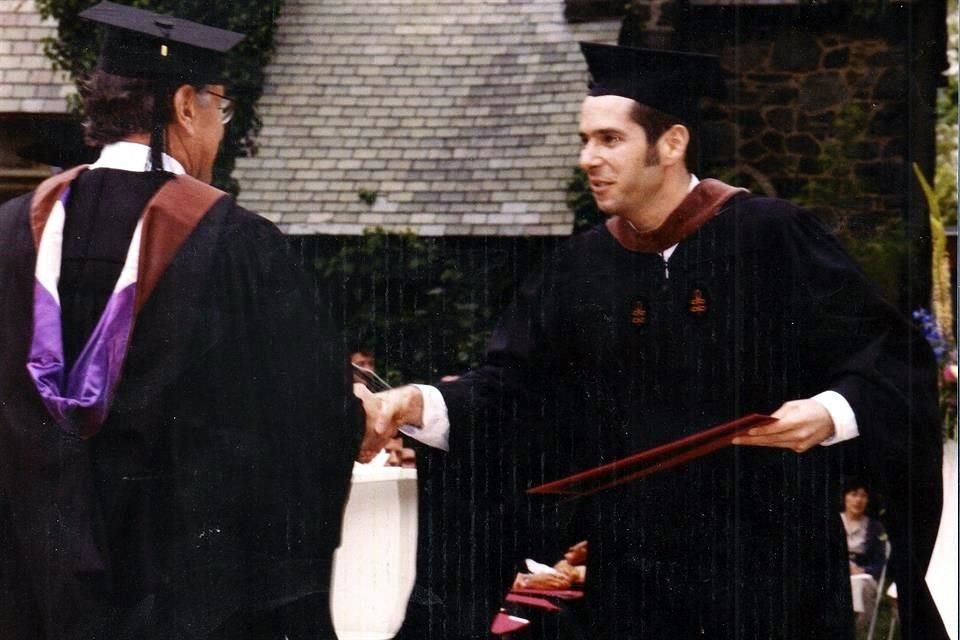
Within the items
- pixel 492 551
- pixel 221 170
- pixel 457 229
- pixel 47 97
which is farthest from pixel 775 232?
pixel 47 97

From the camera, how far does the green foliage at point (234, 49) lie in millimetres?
4051

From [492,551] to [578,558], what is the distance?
0.28 m

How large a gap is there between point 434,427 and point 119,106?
138 centimetres

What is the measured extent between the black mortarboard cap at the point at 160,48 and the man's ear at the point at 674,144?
141cm

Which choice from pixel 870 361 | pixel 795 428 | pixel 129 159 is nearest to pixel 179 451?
pixel 129 159

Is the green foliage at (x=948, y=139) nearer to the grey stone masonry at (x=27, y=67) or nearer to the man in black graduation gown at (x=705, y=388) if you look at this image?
the man in black graduation gown at (x=705, y=388)

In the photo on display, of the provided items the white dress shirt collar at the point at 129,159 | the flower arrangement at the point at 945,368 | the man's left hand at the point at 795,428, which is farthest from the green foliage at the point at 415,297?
the flower arrangement at the point at 945,368

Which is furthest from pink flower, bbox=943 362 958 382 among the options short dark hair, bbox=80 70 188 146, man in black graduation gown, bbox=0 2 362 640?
short dark hair, bbox=80 70 188 146

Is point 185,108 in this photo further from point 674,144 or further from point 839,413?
point 839,413

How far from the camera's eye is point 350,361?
393 cm

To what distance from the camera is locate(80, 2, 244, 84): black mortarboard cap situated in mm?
3828

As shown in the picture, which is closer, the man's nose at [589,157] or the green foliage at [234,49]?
the man's nose at [589,157]

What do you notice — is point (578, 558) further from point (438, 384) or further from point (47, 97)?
point (47, 97)

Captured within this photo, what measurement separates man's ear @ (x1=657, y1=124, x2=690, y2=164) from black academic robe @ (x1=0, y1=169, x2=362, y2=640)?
1176 millimetres
